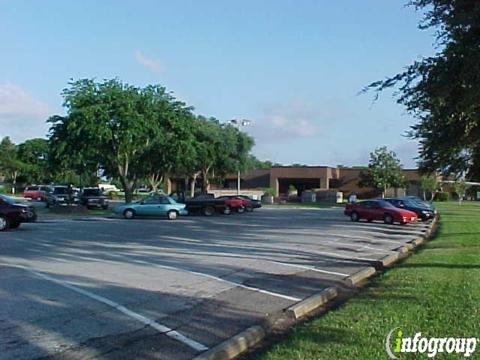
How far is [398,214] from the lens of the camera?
130 ft

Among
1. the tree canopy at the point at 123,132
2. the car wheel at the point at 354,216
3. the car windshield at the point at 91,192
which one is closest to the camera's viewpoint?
the car wheel at the point at 354,216

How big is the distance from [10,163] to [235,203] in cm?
8064

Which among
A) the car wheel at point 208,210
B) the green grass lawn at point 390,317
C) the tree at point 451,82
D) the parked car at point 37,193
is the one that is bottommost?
the green grass lawn at point 390,317

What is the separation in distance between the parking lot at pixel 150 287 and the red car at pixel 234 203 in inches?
1020

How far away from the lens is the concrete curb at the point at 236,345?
23.5 ft

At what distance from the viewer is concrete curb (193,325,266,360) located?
7152 mm

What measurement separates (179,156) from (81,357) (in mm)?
42575

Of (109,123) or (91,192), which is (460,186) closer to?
(109,123)

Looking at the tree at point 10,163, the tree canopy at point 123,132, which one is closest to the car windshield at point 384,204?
the tree canopy at point 123,132

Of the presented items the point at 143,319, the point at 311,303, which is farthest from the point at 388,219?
the point at 143,319

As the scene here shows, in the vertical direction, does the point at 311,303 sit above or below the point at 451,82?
below

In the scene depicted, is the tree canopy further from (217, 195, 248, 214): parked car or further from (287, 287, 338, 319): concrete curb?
(287, 287, 338, 319): concrete curb

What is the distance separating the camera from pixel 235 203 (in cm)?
5156

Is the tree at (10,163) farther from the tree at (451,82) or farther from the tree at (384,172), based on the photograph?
the tree at (451,82)
